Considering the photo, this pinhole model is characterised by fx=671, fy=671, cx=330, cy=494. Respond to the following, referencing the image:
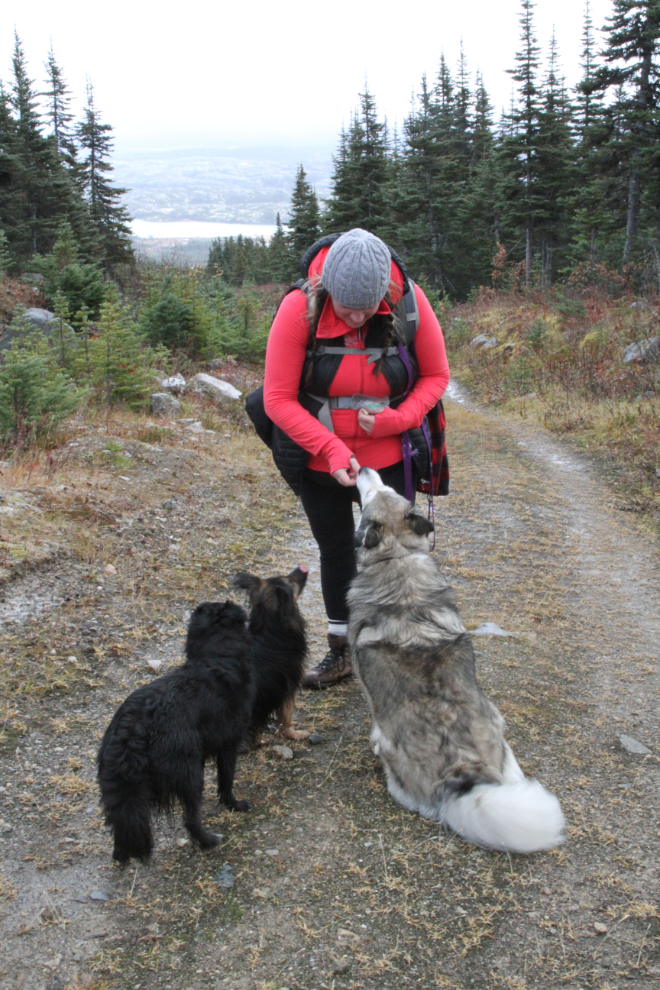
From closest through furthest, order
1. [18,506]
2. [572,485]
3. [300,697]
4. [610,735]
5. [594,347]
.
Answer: [610,735] < [300,697] < [18,506] < [572,485] < [594,347]

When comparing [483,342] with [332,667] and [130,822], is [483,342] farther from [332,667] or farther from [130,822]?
[130,822]

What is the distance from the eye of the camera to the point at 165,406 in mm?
9891

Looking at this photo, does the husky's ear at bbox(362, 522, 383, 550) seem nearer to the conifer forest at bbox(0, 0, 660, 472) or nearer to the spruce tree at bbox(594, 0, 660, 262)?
the conifer forest at bbox(0, 0, 660, 472)

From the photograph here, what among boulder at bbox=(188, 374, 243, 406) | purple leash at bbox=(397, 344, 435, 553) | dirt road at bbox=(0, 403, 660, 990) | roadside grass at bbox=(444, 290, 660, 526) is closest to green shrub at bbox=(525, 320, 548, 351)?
roadside grass at bbox=(444, 290, 660, 526)

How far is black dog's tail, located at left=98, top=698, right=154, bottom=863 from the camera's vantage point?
2.54 metres

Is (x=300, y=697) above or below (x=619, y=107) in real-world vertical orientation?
below

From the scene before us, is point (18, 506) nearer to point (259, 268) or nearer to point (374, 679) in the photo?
point (374, 679)

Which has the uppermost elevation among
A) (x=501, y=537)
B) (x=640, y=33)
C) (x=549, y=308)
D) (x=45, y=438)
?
(x=640, y=33)

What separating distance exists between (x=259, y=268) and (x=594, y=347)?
4370cm

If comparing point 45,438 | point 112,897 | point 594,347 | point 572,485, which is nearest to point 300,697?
point 112,897

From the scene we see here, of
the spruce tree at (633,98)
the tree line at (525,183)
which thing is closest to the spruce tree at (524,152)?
the tree line at (525,183)

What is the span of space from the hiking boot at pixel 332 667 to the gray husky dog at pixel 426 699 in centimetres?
81

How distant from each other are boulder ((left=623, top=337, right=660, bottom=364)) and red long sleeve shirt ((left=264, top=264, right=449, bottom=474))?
9200mm

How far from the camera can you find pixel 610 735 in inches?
148
